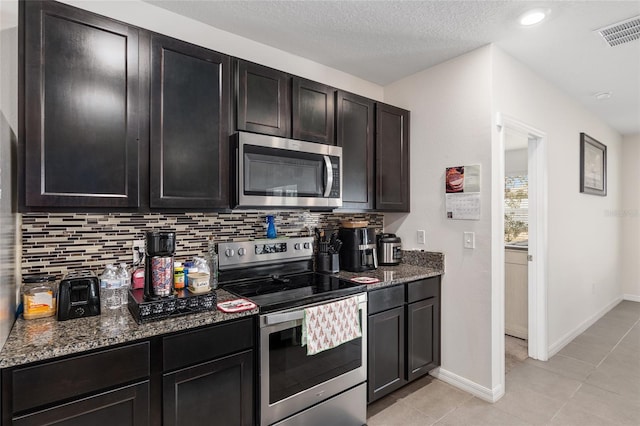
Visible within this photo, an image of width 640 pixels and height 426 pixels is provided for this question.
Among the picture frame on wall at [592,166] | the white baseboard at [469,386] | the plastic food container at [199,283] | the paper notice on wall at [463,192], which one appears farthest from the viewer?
the picture frame on wall at [592,166]

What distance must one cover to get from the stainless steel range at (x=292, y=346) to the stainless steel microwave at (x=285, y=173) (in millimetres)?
441

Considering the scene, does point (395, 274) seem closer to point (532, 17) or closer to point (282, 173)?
point (282, 173)

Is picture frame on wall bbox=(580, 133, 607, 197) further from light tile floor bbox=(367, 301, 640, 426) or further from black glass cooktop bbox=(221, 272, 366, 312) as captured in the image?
black glass cooktop bbox=(221, 272, 366, 312)

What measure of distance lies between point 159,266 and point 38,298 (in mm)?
527

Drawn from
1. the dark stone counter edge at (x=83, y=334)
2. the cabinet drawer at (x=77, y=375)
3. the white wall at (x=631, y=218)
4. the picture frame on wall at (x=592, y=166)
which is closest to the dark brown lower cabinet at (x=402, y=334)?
the dark stone counter edge at (x=83, y=334)

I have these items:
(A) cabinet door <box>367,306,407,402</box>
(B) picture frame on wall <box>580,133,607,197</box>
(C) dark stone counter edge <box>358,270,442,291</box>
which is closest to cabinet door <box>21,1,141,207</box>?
(C) dark stone counter edge <box>358,270,442,291</box>

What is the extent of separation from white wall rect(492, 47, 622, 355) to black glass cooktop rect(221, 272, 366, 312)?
69.8 inches

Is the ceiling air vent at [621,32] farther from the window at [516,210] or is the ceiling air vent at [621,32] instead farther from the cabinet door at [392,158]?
the window at [516,210]

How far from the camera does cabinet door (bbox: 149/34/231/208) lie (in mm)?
1740

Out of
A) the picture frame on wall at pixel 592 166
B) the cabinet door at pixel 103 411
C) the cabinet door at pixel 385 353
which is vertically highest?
the picture frame on wall at pixel 592 166

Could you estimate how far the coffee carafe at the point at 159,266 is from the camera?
1.53 metres

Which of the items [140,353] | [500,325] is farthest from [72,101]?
[500,325]

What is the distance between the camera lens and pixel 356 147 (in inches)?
104

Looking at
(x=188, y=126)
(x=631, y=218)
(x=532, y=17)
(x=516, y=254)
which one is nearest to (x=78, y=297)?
(x=188, y=126)
